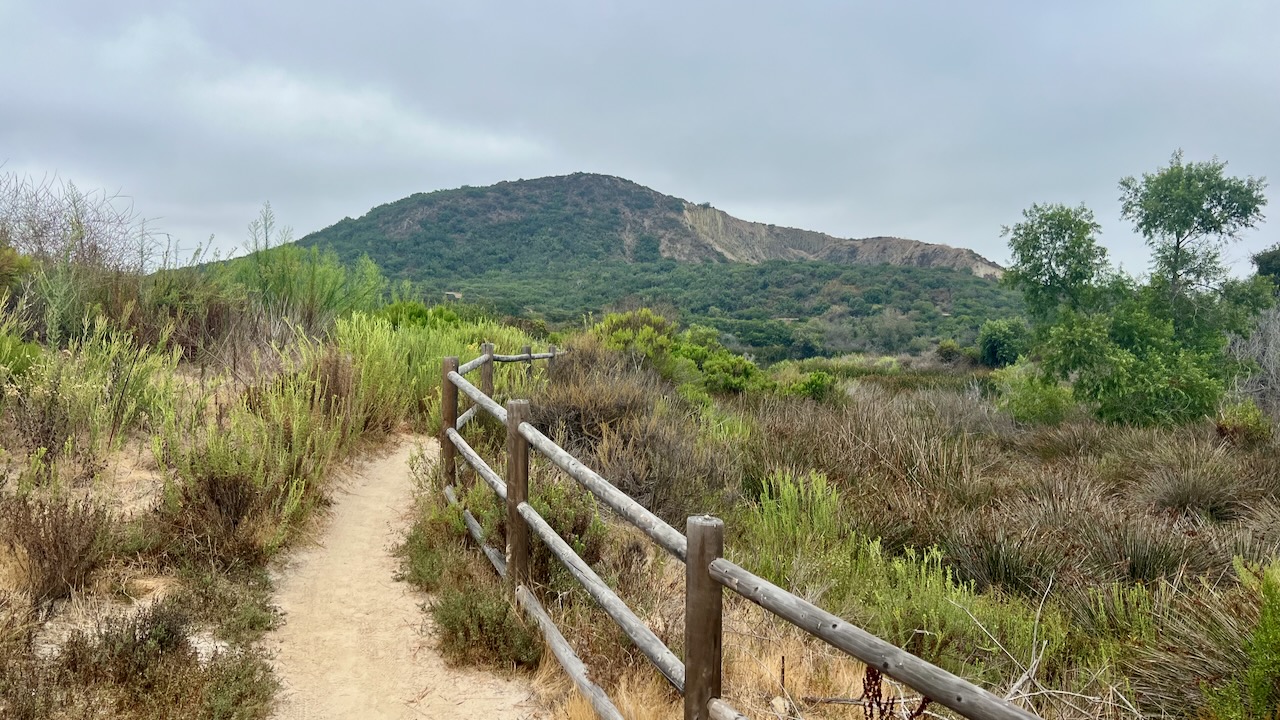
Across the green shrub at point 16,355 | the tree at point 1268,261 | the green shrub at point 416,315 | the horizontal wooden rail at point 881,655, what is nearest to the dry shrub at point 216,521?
the green shrub at point 16,355

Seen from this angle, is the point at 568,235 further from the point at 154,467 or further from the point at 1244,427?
the point at 154,467

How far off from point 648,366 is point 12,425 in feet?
29.8

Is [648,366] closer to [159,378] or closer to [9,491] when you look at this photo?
[159,378]

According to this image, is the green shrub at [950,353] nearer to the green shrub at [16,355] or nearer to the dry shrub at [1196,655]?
the dry shrub at [1196,655]

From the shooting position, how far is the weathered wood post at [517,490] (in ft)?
14.0

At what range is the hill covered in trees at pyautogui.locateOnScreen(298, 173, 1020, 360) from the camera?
2437 inches

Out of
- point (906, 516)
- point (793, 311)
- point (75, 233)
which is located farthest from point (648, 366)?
point (793, 311)

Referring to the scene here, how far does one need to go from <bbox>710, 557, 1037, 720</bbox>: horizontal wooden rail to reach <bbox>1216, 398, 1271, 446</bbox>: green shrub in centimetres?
1201

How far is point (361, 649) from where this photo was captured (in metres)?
3.94

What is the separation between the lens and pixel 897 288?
260 feet

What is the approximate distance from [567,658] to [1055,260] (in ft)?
72.4

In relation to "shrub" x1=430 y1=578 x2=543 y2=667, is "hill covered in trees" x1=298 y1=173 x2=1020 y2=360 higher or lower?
higher

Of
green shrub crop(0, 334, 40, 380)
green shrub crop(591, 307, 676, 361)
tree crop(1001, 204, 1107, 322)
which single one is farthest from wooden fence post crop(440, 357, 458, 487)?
tree crop(1001, 204, 1107, 322)

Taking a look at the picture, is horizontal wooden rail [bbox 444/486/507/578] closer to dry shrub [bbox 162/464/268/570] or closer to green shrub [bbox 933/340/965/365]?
dry shrub [bbox 162/464/268/570]
